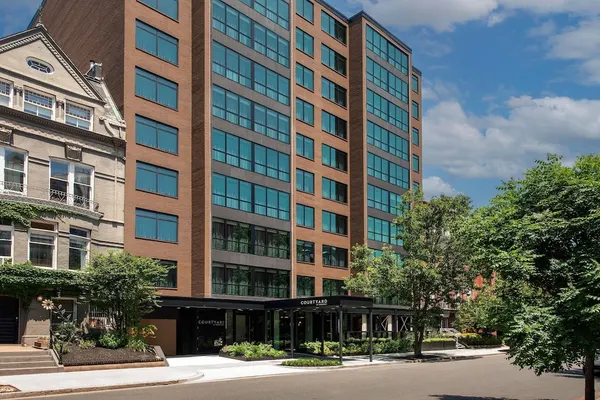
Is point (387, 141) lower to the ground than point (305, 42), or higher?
lower

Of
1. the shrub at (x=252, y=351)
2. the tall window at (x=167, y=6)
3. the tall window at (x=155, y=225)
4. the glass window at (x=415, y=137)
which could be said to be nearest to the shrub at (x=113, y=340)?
the tall window at (x=155, y=225)

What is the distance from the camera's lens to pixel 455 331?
6450 cm

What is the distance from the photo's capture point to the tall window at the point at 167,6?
39312mm

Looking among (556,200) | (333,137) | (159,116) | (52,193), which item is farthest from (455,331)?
(556,200)

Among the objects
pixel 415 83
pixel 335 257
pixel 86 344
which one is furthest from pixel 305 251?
pixel 415 83

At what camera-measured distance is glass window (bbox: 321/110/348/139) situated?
52.5 m

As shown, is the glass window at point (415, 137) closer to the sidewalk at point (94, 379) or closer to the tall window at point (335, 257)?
the tall window at point (335, 257)

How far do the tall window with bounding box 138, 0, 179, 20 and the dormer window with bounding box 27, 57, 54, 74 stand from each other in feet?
27.0

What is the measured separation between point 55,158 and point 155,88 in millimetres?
8768

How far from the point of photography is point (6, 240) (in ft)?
97.1

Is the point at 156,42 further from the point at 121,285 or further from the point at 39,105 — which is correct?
the point at 121,285

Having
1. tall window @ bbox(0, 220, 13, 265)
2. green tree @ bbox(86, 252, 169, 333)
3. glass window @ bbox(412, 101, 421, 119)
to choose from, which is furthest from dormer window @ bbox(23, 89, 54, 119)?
glass window @ bbox(412, 101, 421, 119)

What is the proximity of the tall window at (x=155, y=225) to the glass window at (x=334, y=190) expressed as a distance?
640 inches

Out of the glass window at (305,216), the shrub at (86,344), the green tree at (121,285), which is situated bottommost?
the shrub at (86,344)
